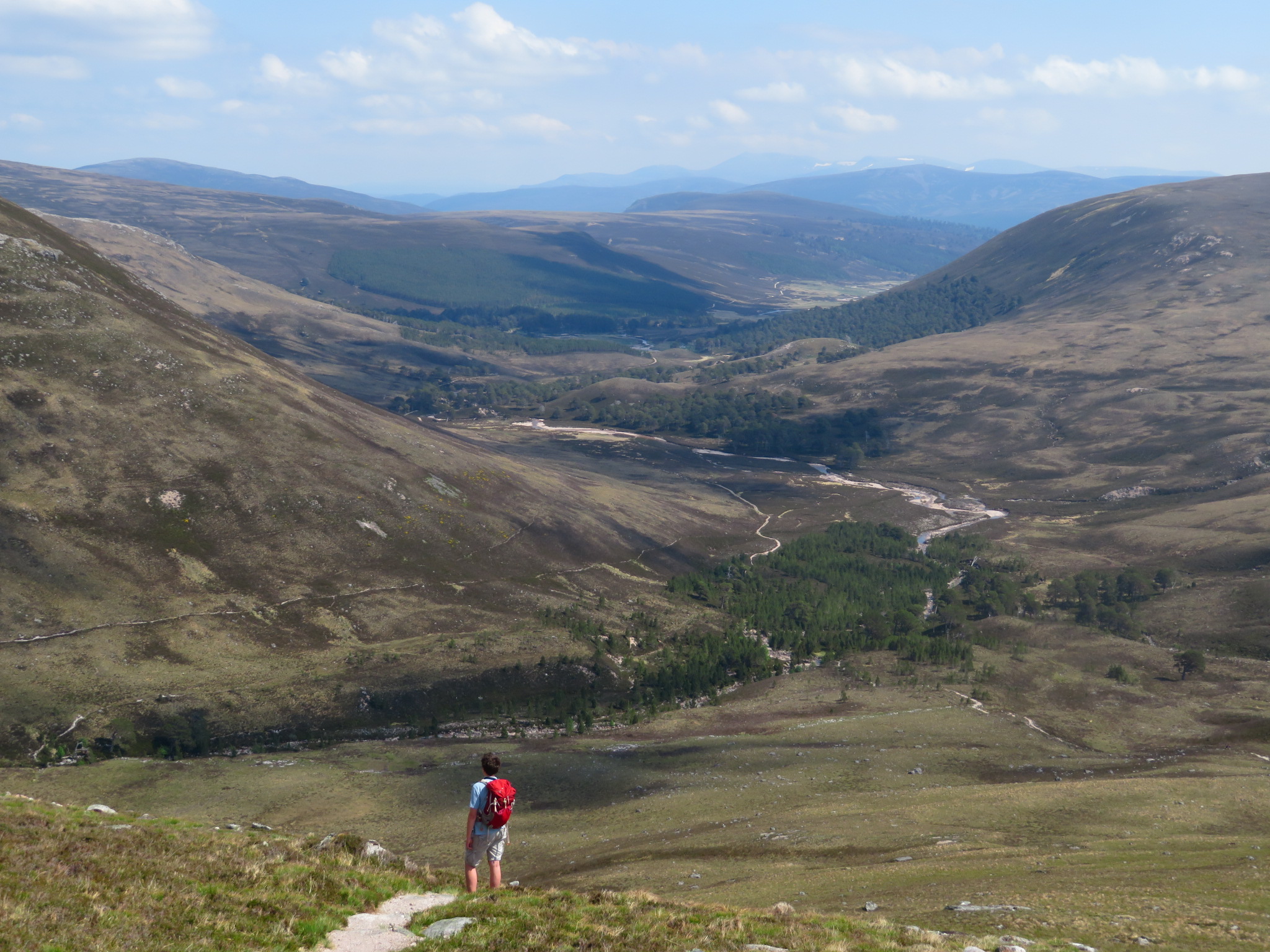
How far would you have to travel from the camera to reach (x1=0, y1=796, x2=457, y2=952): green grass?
1933cm

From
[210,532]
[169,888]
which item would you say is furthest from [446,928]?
[210,532]

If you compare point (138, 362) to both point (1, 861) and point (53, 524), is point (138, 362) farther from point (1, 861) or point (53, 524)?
point (1, 861)

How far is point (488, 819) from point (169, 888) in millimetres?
8129

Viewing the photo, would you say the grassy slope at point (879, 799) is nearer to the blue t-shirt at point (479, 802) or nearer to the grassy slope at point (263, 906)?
the grassy slope at point (263, 906)

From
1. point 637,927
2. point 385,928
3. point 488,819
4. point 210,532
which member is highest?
point 488,819

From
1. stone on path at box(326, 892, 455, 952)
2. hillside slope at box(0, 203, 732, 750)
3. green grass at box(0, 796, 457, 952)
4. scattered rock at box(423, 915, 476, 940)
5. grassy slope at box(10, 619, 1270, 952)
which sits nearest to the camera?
green grass at box(0, 796, 457, 952)

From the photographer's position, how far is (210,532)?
106375 millimetres

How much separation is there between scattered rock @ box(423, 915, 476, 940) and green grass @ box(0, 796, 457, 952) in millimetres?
2368

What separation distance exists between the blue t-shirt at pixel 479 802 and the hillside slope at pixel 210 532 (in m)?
68.2

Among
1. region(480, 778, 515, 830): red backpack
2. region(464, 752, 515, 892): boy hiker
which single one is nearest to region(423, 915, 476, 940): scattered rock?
region(464, 752, 515, 892): boy hiker

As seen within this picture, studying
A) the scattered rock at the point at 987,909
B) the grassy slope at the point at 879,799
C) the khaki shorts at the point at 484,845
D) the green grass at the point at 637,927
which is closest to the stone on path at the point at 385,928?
the green grass at the point at 637,927

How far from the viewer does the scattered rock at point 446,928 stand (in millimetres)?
21953

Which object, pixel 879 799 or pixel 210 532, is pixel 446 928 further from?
pixel 210 532

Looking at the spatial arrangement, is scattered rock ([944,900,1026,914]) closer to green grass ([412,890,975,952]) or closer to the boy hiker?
green grass ([412,890,975,952])
